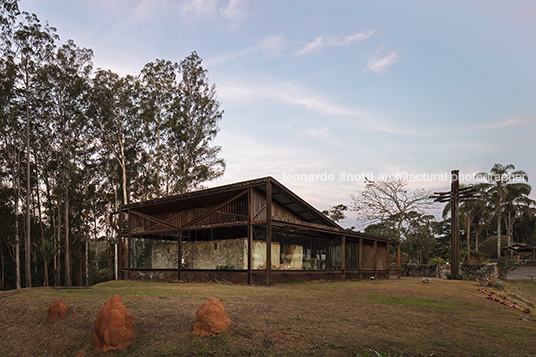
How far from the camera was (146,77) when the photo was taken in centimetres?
3528

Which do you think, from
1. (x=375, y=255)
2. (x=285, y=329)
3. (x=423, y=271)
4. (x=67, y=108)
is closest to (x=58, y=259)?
(x=67, y=108)

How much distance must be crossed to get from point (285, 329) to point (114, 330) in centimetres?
330

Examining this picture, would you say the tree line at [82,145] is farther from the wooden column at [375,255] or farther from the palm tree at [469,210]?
the palm tree at [469,210]

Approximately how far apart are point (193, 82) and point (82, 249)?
2434 centimetres

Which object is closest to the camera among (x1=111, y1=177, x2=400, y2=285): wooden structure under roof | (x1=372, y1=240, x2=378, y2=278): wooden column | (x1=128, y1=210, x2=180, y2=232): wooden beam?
(x1=111, y1=177, x2=400, y2=285): wooden structure under roof

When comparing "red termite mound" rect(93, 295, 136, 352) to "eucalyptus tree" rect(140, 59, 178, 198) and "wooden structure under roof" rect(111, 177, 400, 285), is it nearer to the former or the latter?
"wooden structure under roof" rect(111, 177, 400, 285)

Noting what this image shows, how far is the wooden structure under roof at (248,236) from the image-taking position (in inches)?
708

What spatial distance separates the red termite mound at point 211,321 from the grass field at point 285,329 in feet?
0.46

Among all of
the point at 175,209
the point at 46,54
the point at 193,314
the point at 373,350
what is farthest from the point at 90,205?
the point at 373,350

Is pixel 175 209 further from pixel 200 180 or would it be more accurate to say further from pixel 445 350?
pixel 445 350

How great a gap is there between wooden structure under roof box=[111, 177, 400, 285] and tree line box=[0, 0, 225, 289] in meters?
10.2

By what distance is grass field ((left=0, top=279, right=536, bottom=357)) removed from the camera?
6.54 m

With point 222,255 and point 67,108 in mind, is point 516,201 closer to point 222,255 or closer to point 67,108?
point 222,255

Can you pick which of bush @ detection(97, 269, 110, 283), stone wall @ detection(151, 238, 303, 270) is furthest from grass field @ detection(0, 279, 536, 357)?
bush @ detection(97, 269, 110, 283)
